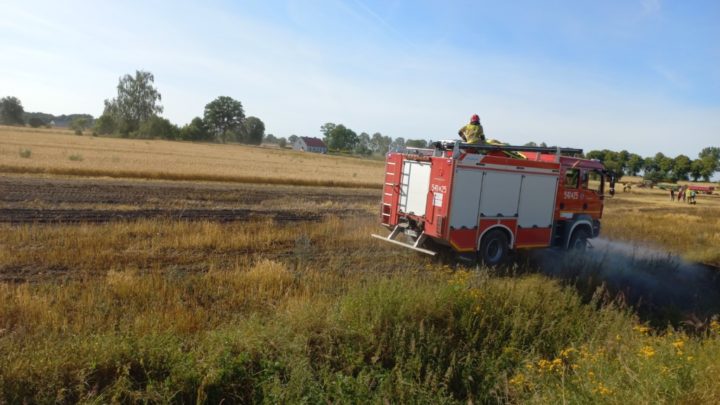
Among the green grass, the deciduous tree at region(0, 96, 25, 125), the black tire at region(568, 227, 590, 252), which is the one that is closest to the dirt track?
the green grass

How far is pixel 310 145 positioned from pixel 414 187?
12413 centimetres

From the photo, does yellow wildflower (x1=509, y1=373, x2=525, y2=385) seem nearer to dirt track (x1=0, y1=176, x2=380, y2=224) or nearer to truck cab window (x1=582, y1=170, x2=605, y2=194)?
truck cab window (x1=582, y1=170, x2=605, y2=194)

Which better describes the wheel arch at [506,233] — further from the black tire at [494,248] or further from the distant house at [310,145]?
the distant house at [310,145]

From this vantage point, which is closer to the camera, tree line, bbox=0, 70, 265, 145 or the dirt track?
the dirt track

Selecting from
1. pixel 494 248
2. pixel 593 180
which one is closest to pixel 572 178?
pixel 593 180

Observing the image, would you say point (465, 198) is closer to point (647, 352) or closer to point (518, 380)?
point (518, 380)

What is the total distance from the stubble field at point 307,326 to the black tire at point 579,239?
39.9 inches

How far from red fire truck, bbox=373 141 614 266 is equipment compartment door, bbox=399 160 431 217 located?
21 millimetres

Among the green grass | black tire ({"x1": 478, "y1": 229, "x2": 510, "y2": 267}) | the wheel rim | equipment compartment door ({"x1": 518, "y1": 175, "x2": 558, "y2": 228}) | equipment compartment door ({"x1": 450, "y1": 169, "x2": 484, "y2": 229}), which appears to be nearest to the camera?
the green grass

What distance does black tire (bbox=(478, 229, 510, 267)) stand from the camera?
10.8 metres

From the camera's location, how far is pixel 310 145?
133 metres

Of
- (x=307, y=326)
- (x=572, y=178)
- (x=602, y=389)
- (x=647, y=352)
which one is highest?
(x=572, y=178)

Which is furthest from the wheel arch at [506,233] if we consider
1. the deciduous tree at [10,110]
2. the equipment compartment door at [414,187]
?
the deciduous tree at [10,110]

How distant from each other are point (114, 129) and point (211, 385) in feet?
361
